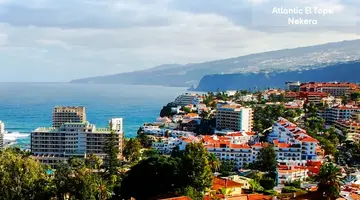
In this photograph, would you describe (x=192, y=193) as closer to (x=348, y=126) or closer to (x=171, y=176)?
(x=171, y=176)

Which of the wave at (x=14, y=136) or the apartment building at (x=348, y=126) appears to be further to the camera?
the wave at (x=14, y=136)

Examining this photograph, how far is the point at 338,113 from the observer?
201ft

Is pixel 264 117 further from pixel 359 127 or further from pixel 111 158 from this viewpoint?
pixel 111 158

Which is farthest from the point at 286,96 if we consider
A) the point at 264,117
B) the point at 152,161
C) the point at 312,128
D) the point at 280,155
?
the point at 152,161

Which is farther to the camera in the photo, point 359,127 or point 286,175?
point 359,127

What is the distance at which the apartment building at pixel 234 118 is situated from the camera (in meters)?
60.0

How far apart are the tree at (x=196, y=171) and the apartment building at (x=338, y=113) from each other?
1549 inches

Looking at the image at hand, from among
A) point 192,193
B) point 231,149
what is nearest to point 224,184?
point 192,193

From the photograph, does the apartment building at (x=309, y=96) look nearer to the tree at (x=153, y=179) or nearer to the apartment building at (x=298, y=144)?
the apartment building at (x=298, y=144)

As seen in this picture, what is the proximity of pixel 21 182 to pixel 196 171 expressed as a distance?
9038mm

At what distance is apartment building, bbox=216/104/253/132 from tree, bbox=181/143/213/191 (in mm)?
34845

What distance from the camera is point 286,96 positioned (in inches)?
3108

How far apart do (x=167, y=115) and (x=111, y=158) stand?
40.5 m

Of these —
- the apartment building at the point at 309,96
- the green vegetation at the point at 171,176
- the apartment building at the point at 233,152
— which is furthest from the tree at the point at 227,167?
the apartment building at the point at 309,96
